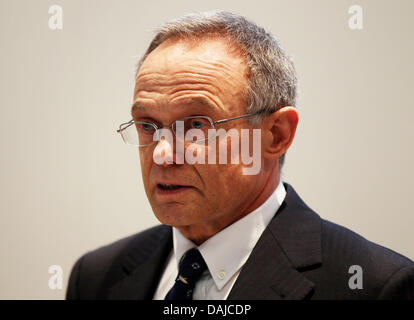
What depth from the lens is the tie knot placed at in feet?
5.66

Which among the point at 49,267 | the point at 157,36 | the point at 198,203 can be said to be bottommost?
the point at 49,267

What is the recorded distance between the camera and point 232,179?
5.43 ft

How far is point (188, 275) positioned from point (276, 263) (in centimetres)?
34

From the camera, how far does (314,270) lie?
162 centimetres

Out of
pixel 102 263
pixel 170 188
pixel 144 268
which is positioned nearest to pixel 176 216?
pixel 170 188

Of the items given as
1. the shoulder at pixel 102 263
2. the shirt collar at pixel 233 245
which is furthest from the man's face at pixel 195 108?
the shoulder at pixel 102 263

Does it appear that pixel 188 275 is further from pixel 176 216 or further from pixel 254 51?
pixel 254 51

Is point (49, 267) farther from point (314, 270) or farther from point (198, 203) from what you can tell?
point (314, 270)

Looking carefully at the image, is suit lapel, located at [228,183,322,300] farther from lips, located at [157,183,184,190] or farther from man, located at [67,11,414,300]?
lips, located at [157,183,184,190]

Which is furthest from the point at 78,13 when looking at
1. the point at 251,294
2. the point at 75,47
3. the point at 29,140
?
the point at 251,294

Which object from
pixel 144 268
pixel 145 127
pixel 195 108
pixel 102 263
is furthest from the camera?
pixel 102 263

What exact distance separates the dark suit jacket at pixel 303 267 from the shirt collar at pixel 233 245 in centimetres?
5

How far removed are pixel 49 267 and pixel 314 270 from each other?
65.6 inches

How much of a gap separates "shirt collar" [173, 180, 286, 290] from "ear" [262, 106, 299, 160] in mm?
216
